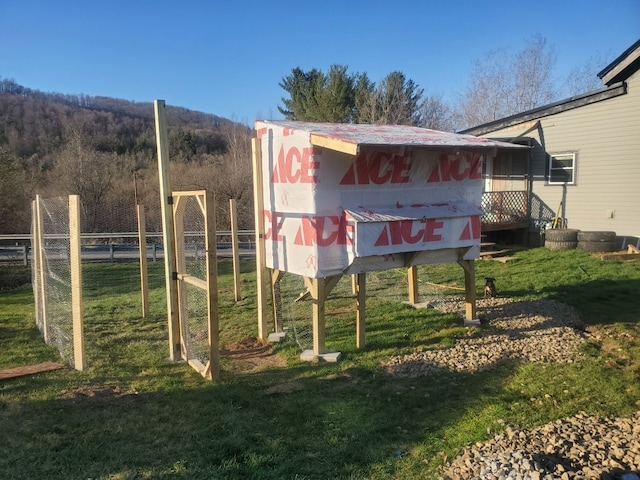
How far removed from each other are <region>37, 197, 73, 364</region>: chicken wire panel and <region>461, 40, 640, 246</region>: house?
11692 millimetres

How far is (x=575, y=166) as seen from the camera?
14836 mm

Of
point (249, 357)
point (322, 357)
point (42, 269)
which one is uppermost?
point (42, 269)

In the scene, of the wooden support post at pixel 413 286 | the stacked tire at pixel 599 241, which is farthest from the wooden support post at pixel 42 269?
the stacked tire at pixel 599 241

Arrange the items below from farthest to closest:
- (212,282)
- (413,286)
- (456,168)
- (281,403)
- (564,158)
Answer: (564,158)
(413,286)
(456,168)
(212,282)
(281,403)

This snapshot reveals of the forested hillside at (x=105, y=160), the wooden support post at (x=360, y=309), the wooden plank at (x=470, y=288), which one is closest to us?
the wooden support post at (x=360, y=309)

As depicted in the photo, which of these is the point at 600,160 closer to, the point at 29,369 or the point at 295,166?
the point at 295,166

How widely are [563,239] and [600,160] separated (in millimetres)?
2613

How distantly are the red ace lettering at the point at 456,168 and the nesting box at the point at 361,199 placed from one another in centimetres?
2

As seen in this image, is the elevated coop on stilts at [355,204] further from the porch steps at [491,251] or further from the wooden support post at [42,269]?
the porch steps at [491,251]

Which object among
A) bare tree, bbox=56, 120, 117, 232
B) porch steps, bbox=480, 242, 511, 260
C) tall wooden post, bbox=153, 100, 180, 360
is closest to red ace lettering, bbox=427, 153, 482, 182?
tall wooden post, bbox=153, 100, 180, 360

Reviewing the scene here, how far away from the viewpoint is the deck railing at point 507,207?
1594cm

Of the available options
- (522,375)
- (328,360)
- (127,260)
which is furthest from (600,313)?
(127,260)

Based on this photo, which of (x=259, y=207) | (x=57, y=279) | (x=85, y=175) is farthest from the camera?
(x=85, y=175)

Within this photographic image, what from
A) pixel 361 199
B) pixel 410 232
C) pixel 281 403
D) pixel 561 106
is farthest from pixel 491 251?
pixel 281 403
